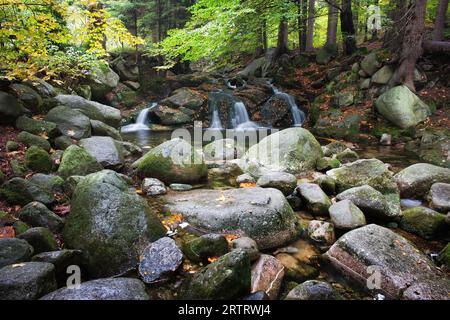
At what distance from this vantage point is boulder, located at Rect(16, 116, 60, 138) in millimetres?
6977

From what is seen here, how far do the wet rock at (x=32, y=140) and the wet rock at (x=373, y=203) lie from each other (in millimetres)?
6317

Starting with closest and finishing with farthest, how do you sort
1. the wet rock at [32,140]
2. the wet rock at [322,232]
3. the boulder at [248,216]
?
the boulder at [248,216] → the wet rock at [322,232] → the wet rock at [32,140]

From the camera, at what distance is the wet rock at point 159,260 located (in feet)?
12.6

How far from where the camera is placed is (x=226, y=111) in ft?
52.3

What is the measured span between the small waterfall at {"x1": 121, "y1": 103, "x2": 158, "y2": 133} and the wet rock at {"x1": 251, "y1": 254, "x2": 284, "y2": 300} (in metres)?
11.6

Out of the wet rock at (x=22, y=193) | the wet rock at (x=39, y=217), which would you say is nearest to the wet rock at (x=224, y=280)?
the wet rock at (x=39, y=217)

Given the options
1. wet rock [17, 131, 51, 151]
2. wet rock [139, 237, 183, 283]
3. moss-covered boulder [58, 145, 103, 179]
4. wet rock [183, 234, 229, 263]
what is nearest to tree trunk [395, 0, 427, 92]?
wet rock [183, 234, 229, 263]

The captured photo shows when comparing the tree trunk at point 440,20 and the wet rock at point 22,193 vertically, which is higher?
the tree trunk at point 440,20

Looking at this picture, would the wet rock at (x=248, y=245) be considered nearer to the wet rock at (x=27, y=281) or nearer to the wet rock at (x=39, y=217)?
the wet rock at (x=27, y=281)

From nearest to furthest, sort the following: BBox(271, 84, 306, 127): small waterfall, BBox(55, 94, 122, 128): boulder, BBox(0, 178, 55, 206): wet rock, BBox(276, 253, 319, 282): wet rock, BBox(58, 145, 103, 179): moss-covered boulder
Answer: BBox(276, 253, 319, 282): wet rock, BBox(0, 178, 55, 206): wet rock, BBox(58, 145, 103, 179): moss-covered boulder, BBox(55, 94, 122, 128): boulder, BBox(271, 84, 306, 127): small waterfall

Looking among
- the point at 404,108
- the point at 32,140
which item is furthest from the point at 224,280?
the point at 404,108

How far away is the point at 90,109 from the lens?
377 inches

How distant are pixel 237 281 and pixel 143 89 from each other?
1664 centimetres

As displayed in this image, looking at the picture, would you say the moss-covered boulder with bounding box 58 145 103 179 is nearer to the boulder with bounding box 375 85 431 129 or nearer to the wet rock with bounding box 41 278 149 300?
Result: the wet rock with bounding box 41 278 149 300
